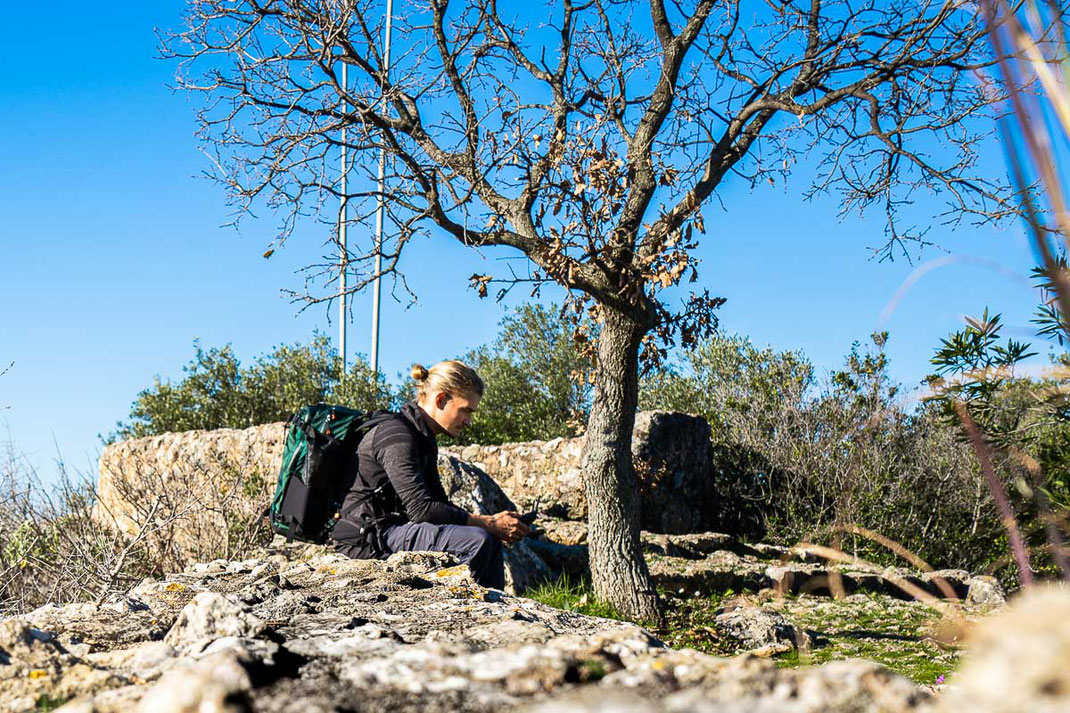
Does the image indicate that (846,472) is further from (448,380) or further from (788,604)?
(448,380)

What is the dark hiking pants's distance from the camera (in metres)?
5.20

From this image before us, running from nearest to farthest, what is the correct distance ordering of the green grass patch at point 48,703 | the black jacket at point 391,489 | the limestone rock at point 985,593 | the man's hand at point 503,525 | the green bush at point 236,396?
the green grass patch at point 48,703, the black jacket at point 391,489, the man's hand at point 503,525, the limestone rock at point 985,593, the green bush at point 236,396

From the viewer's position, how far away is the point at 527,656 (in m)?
1.72

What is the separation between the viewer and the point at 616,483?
765 cm

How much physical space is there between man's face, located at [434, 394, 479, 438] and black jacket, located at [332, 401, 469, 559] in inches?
4.9

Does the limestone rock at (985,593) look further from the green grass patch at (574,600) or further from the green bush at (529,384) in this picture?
the green bush at (529,384)

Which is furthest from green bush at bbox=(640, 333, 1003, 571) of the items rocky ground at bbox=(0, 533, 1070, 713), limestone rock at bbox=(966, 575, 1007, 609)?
rocky ground at bbox=(0, 533, 1070, 713)

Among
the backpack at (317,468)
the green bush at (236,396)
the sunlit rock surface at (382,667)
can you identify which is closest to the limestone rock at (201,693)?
the sunlit rock surface at (382,667)

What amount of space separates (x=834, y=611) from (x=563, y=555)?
8.70ft

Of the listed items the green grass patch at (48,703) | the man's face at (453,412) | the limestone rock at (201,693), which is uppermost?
the man's face at (453,412)

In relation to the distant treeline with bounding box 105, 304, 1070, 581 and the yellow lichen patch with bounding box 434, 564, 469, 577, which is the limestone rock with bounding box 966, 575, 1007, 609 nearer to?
the distant treeline with bounding box 105, 304, 1070, 581

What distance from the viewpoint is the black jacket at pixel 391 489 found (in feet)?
17.4

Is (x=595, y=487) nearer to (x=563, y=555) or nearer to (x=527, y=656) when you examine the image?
(x=563, y=555)

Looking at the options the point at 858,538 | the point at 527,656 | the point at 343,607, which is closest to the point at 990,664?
the point at 527,656
